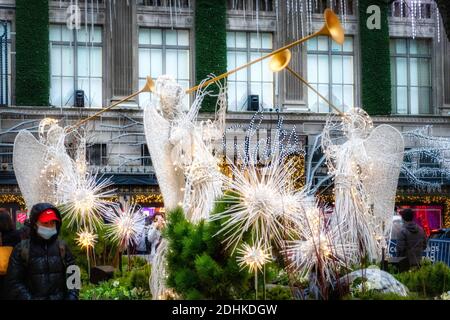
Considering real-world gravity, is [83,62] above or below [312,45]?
below

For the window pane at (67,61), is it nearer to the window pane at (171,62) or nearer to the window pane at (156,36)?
the window pane at (156,36)

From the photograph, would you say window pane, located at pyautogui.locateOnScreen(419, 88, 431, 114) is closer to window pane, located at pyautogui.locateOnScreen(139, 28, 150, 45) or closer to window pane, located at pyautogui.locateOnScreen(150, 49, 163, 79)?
window pane, located at pyautogui.locateOnScreen(150, 49, 163, 79)

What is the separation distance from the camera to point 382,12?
3922 centimetres

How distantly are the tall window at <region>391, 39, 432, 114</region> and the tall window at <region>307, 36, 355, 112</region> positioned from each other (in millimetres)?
1880

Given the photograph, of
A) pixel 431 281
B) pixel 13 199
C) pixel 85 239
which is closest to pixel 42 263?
pixel 431 281

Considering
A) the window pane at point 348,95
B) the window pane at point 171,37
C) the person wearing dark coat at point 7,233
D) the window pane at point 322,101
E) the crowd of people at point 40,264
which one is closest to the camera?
the crowd of people at point 40,264

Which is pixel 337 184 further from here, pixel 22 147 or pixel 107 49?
pixel 107 49

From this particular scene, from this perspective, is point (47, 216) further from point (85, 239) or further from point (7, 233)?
point (85, 239)

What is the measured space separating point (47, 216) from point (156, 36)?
27.9 meters

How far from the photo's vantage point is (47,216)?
9.70m

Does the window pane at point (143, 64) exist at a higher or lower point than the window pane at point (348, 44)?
lower

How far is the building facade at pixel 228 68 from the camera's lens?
3525 cm

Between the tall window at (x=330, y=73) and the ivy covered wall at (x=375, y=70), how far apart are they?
0.54 metres

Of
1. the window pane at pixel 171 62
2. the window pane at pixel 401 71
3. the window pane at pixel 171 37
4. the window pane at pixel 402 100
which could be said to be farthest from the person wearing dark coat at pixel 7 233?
the window pane at pixel 401 71
